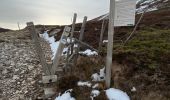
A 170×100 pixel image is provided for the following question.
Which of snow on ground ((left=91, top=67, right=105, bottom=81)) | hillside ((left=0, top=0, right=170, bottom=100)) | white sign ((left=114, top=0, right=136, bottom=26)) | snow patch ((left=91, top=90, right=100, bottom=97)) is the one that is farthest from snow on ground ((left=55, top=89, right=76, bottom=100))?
white sign ((left=114, top=0, right=136, bottom=26))

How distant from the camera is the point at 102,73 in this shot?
1103 cm

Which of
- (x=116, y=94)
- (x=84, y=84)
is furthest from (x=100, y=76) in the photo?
(x=116, y=94)

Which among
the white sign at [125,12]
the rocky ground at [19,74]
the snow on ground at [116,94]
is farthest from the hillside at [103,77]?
the white sign at [125,12]

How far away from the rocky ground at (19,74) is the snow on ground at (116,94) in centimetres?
365

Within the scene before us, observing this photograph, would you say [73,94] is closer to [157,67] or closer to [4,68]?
[157,67]

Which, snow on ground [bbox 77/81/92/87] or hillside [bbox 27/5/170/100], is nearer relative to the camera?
hillside [bbox 27/5/170/100]

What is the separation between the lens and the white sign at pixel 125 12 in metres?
10.0

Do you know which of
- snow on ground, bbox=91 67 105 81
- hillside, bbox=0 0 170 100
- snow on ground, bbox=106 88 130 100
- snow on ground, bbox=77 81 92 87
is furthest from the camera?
snow on ground, bbox=91 67 105 81

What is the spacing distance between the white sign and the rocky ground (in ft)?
14.8

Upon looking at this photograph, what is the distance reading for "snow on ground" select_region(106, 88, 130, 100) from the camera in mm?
9273

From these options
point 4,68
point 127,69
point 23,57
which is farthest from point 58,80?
point 23,57

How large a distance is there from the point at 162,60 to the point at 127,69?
5.40 ft

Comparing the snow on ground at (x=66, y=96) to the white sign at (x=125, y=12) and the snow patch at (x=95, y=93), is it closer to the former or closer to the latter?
the snow patch at (x=95, y=93)

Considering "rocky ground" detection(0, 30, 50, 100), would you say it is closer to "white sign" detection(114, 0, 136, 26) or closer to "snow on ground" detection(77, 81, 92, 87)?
"snow on ground" detection(77, 81, 92, 87)
